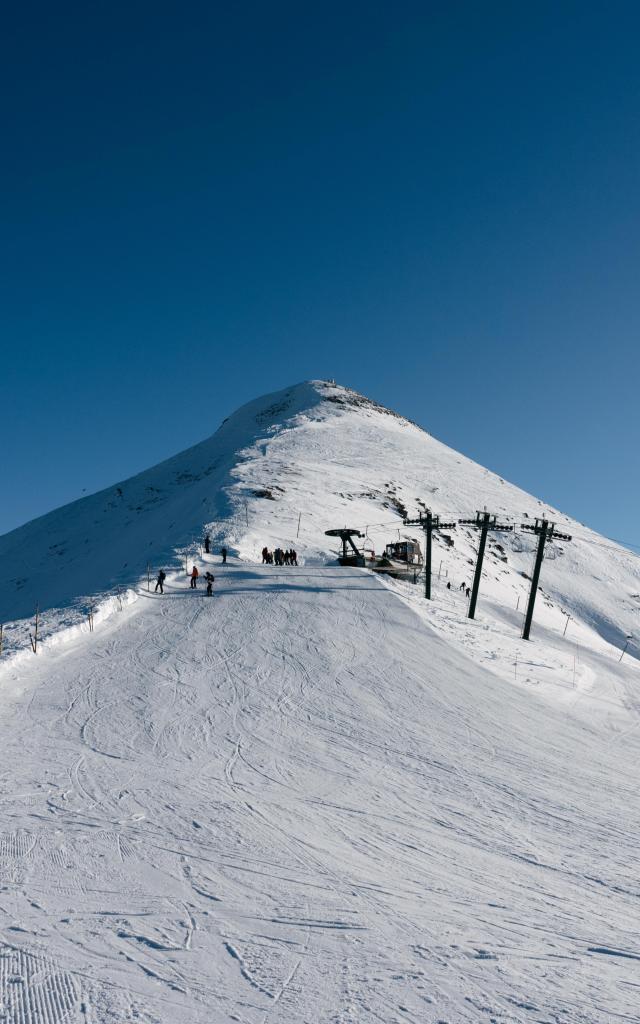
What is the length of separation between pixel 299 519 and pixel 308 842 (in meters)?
35.8

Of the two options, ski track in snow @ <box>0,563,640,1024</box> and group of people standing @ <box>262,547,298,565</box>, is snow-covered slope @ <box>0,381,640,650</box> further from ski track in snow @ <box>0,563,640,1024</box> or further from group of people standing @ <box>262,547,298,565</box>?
ski track in snow @ <box>0,563,640,1024</box>

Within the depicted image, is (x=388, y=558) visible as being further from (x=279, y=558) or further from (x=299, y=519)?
(x=299, y=519)

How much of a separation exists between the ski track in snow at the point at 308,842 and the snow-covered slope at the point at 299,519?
32.6 feet

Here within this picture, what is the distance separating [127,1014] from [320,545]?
35.2 metres

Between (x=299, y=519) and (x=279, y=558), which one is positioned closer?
(x=279, y=558)

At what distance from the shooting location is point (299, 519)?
4516 centimetres

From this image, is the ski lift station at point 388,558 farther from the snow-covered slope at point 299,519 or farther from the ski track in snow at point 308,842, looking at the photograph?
the ski track in snow at point 308,842

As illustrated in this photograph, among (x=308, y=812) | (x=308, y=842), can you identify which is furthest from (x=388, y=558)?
(x=308, y=842)

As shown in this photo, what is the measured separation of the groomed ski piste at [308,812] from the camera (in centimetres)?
636

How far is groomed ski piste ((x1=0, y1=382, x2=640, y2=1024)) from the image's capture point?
6.36 m

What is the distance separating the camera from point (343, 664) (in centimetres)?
2069

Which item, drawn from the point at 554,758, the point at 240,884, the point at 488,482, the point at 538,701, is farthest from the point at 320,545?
the point at 488,482

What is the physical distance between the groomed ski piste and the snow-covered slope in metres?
7.22

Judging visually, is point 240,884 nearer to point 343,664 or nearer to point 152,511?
point 343,664
